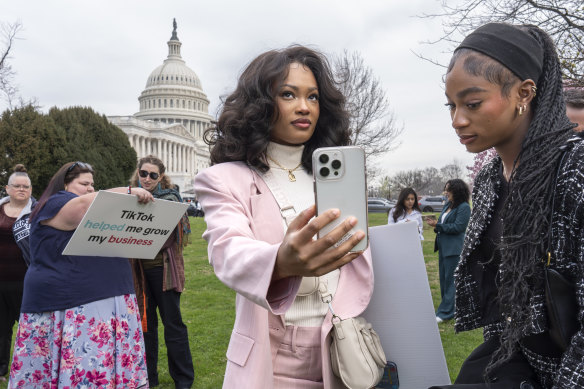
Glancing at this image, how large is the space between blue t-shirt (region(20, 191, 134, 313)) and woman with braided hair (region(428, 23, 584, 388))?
3456 mm

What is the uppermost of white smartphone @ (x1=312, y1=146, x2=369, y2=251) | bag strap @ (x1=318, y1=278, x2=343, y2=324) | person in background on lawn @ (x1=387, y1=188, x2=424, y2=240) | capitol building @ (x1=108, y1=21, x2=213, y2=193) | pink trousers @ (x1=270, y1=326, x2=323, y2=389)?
capitol building @ (x1=108, y1=21, x2=213, y2=193)

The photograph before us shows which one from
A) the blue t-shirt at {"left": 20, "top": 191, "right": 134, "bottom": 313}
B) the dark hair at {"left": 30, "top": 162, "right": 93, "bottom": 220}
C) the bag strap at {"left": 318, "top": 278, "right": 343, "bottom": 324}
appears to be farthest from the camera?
the dark hair at {"left": 30, "top": 162, "right": 93, "bottom": 220}

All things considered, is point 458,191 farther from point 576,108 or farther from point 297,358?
point 297,358

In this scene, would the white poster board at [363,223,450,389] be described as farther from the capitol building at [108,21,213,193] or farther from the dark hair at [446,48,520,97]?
the capitol building at [108,21,213,193]

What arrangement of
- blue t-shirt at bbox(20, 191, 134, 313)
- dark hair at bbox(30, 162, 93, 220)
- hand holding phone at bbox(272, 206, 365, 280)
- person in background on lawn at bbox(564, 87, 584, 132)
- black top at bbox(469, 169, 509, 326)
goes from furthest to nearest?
dark hair at bbox(30, 162, 93, 220), blue t-shirt at bbox(20, 191, 134, 313), person in background on lawn at bbox(564, 87, 584, 132), black top at bbox(469, 169, 509, 326), hand holding phone at bbox(272, 206, 365, 280)

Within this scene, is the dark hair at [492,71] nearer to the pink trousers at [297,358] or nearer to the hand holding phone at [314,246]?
the hand holding phone at [314,246]

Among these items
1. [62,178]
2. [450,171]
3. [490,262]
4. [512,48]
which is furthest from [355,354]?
[450,171]

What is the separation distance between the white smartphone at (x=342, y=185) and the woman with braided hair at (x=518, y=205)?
0.44m

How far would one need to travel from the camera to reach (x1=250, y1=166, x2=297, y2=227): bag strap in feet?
6.15

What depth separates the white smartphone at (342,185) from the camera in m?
1.23

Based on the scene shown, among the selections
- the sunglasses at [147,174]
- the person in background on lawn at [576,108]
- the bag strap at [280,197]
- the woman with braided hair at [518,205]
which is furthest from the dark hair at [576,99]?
the sunglasses at [147,174]

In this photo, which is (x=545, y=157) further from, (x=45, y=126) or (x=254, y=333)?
(x=45, y=126)

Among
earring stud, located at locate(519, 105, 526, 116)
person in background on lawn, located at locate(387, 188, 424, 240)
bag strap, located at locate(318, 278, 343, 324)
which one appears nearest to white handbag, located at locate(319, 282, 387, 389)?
bag strap, located at locate(318, 278, 343, 324)

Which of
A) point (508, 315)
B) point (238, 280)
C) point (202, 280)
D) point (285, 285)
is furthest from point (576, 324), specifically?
point (202, 280)
